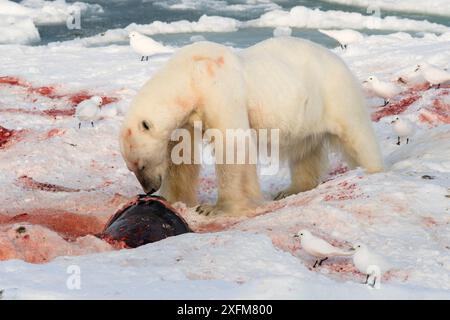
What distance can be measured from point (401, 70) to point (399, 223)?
5692mm

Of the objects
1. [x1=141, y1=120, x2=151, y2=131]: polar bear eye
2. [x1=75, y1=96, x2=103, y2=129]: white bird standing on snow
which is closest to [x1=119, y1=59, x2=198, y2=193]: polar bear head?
[x1=141, y1=120, x2=151, y2=131]: polar bear eye

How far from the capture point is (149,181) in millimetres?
5234

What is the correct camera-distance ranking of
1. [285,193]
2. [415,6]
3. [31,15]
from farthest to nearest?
[415,6] < [31,15] < [285,193]

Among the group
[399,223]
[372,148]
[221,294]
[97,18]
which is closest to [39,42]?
[97,18]

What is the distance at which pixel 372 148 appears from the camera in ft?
19.4

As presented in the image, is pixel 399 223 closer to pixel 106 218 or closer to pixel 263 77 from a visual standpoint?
pixel 263 77

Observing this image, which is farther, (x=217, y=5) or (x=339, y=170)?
(x=217, y=5)

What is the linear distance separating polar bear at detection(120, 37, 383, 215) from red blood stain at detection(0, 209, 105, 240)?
16.3 inches

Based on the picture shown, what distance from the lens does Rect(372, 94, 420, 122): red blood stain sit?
8.20 metres

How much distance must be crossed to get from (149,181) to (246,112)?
75 cm

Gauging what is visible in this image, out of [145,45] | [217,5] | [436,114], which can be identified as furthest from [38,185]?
[217,5]

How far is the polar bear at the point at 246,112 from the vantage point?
507 cm

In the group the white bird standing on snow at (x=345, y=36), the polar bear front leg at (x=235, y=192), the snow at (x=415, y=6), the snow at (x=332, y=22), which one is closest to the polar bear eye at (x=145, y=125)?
the polar bear front leg at (x=235, y=192)

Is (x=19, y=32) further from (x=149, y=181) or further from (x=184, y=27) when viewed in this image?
(x=149, y=181)
